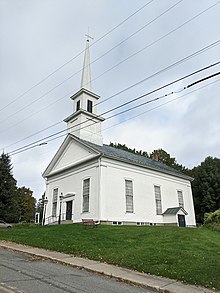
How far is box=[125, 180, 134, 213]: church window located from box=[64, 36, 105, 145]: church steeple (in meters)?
6.12

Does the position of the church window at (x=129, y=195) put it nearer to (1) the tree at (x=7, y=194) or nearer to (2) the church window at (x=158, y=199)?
(2) the church window at (x=158, y=199)

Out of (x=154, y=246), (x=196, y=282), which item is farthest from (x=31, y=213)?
(x=196, y=282)

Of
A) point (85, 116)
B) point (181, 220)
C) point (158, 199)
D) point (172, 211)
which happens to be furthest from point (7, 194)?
point (181, 220)

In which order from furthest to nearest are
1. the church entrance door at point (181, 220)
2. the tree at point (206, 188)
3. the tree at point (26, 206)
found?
1. the tree at point (26, 206)
2. the tree at point (206, 188)
3. the church entrance door at point (181, 220)

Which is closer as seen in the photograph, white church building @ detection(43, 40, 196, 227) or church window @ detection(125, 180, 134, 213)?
white church building @ detection(43, 40, 196, 227)

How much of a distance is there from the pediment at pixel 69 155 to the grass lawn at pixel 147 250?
9.95m

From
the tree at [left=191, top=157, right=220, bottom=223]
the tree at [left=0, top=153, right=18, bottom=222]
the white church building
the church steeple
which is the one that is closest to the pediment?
the white church building

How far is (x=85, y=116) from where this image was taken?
29.2 m

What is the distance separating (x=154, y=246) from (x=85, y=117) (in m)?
19.6

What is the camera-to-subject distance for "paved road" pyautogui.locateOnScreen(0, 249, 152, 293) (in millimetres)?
5918

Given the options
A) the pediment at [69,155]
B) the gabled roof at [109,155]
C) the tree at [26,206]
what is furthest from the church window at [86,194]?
the tree at [26,206]

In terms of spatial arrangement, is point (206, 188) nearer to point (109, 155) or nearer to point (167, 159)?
point (167, 159)

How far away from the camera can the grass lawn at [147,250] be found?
7.97 m

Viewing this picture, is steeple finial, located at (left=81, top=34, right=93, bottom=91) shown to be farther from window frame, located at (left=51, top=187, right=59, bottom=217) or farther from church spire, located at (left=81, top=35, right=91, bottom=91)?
window frame, located at (left=51, top=187, right=59, bottom=217)
